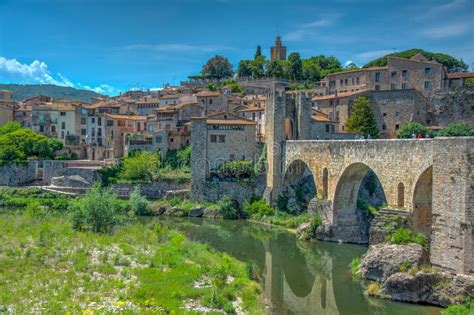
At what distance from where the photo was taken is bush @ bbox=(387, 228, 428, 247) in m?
25.2

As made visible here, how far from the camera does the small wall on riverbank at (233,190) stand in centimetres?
4641

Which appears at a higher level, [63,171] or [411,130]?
[411,130]

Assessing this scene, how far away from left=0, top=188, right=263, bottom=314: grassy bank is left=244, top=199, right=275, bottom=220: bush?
12.9 m

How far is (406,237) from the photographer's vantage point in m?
25.5

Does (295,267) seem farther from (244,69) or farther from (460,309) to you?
(244,69)

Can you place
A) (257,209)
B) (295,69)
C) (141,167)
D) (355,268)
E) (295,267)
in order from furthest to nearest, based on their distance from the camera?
(295,69) → (141,167) → (257,209) → (295,267) → (355,268)

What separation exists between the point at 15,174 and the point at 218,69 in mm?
51899

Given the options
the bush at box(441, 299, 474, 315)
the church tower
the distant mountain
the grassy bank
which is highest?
the church tower

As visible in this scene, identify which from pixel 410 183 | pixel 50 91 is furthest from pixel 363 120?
pixel 50 91

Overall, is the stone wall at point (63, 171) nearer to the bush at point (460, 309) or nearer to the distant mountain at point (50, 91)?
the bush at point (460, 309)

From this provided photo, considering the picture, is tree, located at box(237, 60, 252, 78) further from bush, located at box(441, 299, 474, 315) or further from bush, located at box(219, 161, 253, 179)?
bush, located at box(441, 299, 474, 315)

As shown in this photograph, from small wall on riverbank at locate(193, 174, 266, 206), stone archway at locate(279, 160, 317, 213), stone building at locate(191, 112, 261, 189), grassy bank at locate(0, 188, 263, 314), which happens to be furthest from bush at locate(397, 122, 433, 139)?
grassy bank at locate(0, 188, 263, 314)

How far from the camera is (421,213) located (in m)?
27.1

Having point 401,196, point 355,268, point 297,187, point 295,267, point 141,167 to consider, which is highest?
point 141,167
